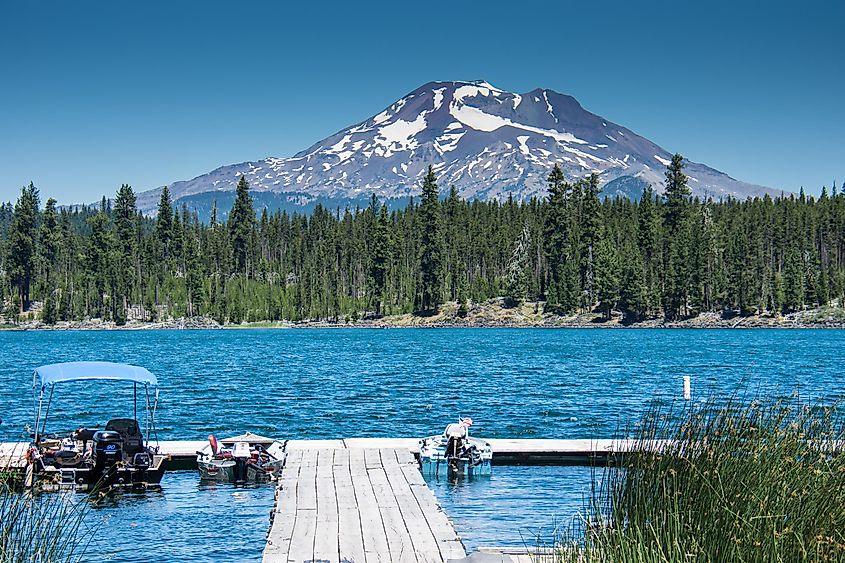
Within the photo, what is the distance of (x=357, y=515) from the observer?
1484 centimetres

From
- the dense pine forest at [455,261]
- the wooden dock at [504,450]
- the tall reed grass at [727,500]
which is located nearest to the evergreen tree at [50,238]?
the dense pine forest at [455,261]

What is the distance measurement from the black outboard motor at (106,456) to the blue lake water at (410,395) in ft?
2.36

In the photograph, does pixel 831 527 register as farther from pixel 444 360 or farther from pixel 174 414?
pixel 444 360

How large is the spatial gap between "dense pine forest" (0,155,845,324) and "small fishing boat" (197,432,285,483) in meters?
125

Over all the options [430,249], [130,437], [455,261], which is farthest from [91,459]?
[455,261]

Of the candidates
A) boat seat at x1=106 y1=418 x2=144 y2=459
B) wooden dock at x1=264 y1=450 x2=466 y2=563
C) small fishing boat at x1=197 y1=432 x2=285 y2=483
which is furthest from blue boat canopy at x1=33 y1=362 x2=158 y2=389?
wooden dock at x1=264 y1=450 x2=466 y2=563

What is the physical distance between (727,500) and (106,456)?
1366 centimetres

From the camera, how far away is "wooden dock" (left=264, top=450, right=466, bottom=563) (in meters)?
12.7

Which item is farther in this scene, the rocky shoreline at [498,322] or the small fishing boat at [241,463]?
the rocky shoreline at [498,322]

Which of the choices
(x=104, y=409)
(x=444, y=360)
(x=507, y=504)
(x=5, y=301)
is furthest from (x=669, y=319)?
(x=507, y=504)

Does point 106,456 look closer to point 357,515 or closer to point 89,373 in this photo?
point 89,373

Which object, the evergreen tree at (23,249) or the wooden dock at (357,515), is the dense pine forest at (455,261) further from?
the wooden dock at (357,515)

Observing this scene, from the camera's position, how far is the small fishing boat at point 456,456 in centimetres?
2219

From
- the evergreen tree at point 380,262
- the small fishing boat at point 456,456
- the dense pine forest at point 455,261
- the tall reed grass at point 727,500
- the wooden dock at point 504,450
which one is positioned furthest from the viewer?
the evergreen tree at point 380,262
